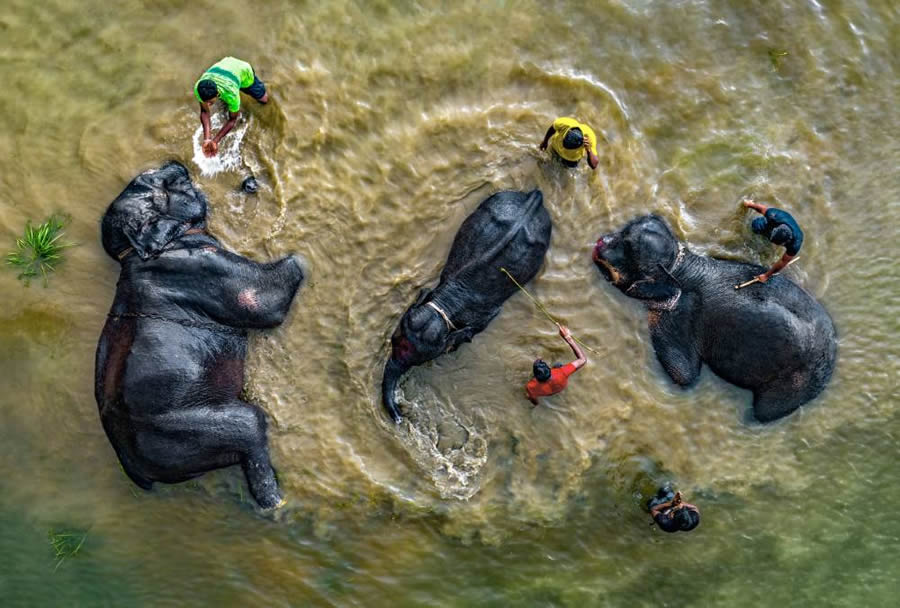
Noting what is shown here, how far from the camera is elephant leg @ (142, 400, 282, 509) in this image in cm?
768

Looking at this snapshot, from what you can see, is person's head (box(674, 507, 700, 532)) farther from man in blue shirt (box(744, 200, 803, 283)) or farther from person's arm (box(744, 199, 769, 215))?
person's arm (box(744, 199, 769, 215))

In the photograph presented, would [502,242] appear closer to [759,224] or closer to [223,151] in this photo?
[759,224]

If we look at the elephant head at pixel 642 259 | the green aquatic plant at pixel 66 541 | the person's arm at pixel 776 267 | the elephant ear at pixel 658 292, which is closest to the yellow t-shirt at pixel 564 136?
the elephant head at pixel 642 259

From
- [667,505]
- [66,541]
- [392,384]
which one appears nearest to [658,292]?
[667,505]

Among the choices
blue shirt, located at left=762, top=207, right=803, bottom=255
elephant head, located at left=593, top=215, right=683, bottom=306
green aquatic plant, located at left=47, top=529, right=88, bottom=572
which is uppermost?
blue shirt, located at left=762, top=207, right=803, bottom=255

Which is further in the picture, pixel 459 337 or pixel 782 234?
pixel 459 337

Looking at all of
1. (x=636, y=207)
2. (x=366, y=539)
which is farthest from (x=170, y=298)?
(x=636, y=207)

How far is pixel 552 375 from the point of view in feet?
25.6

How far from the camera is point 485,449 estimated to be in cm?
836

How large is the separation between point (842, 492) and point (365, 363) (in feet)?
17.5

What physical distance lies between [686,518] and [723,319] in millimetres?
2053

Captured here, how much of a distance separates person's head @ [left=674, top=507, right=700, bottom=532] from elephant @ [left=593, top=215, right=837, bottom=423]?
4.23 ft

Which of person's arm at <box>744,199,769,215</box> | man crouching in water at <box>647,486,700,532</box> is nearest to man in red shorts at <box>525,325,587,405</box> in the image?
man crouching in water at <box>647,486,700,532</box>

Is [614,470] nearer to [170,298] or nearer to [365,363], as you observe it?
[365,363]
